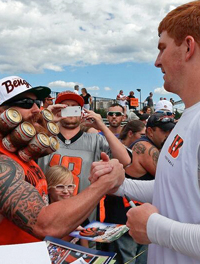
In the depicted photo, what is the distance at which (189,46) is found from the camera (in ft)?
4.63

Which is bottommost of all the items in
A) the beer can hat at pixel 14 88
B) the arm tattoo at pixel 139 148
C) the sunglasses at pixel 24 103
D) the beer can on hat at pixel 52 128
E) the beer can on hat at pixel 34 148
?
the arm tattoo at pixel 139 148

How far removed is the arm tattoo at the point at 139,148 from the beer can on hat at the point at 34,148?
70.6 inches

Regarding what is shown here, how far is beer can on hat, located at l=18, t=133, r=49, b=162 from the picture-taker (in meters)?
1.94

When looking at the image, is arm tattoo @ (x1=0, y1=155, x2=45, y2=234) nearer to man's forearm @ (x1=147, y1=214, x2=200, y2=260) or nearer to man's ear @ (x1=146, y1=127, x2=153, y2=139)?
man's forearm @ (x1=147, y1=214, x2=200, y2=260)

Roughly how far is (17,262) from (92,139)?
264 cm

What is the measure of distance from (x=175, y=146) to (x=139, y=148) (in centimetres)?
215

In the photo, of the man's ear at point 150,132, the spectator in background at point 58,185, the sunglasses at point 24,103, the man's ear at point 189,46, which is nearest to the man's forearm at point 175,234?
the man's ear at point 189,46

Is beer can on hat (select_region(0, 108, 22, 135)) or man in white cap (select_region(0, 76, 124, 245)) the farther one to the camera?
beer can on hat (select_region(0, 108, 22, 135))

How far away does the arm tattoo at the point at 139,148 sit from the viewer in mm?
3531

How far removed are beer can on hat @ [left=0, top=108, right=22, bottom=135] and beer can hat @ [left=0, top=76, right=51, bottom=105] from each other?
0.27 metres

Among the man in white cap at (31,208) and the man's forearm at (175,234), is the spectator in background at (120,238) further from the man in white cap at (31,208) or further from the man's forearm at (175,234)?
the man's forearm at (175,234)

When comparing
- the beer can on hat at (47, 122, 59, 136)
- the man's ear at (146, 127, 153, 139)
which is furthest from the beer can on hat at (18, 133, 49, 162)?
the man's ear at (146, 127, 153, 139)

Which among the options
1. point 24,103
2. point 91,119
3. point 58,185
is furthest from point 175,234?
point 91,119

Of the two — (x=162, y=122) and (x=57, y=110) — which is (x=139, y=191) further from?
(x=162, y=122)
